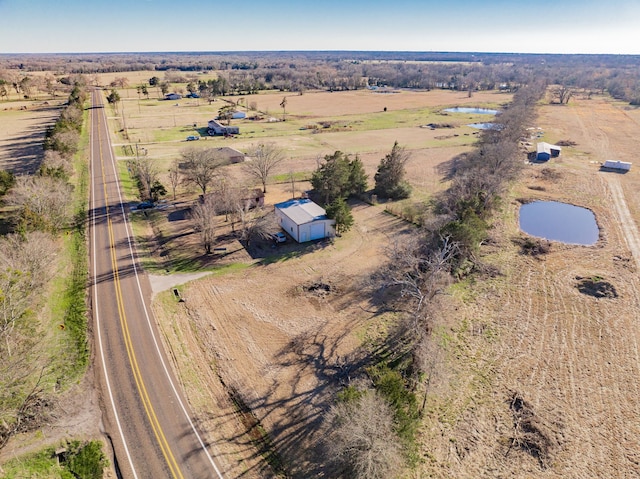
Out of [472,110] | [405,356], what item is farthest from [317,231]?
[472,110]

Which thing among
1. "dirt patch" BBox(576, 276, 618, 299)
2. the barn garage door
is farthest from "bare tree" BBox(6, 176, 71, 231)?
"dirt patch" BBox(576, 276, 618, 299)

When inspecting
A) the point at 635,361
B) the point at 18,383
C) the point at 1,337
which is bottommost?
the point at 635,361

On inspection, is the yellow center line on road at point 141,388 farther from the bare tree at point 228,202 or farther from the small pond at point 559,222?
the small pond at point 559,222

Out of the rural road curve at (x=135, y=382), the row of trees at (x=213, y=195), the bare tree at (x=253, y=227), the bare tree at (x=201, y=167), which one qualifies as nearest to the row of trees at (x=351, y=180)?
the row of trees at (x=213, y=195)

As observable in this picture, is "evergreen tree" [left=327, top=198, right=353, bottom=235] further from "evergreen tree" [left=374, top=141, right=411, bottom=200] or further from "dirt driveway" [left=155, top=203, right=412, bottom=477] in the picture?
"evergreen tree" [left=374, top=141, right=411, bottom=200]

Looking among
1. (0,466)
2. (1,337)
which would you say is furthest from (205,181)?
(0,466)

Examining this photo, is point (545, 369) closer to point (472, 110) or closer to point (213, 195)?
point (213, 195)

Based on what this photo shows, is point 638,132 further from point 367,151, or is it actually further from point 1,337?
point 1,337
